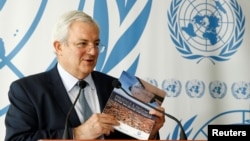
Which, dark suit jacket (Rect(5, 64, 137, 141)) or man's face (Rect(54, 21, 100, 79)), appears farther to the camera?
man's face (Rect(54, 21, 100, 79))

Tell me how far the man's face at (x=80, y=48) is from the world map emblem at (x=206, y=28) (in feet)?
2.97

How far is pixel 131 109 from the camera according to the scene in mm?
1470

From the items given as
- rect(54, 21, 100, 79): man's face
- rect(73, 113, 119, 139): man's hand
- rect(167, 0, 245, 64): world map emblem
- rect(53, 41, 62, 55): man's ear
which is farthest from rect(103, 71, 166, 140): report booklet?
rect(167, 0, 245, 64): world map emblem

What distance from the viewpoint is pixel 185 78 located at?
8.36 ft

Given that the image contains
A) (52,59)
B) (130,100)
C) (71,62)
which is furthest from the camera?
(52,59)

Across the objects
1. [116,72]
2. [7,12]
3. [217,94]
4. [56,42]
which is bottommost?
[217,94]

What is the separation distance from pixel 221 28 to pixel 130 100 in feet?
4.35

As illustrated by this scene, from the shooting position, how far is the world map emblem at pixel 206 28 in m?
2.55

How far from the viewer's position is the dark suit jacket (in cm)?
157

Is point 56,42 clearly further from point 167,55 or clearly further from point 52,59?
point 167,55

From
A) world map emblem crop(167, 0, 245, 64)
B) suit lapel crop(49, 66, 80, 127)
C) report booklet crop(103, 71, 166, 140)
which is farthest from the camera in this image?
world map emblem crop(167, 0, 245, 64)

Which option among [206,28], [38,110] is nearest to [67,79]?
[38,110]

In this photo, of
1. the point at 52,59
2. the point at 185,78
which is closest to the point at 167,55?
the point at 185,78

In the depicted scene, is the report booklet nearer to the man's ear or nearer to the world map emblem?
the man's ear
